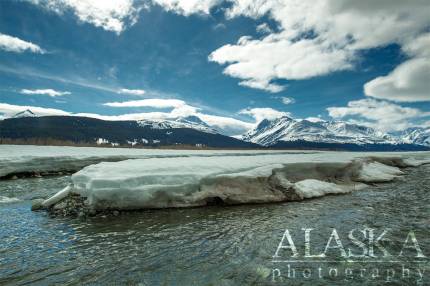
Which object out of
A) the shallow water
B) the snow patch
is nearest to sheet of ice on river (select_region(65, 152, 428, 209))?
the shallow water

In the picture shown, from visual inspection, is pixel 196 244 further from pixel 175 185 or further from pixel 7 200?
pixel 7 200

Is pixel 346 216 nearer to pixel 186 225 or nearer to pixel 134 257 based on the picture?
pixel 186 225

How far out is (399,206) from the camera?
14.0 m

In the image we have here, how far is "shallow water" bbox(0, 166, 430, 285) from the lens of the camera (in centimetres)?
662

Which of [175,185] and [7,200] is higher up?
[175,185]

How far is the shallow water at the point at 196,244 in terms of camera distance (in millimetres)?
6625

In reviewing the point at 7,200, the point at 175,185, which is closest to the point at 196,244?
the point at 175,185

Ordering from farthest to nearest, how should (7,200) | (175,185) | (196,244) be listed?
(7,200)
(175,185)
(196,244)

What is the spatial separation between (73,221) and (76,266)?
464cm

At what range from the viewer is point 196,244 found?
28.8ft

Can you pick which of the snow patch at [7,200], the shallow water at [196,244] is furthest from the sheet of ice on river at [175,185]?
the snow patch at [7,200]

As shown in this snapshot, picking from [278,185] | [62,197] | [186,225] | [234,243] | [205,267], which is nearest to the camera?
[205,267]

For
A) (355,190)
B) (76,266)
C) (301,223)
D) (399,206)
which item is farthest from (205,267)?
(355,190)

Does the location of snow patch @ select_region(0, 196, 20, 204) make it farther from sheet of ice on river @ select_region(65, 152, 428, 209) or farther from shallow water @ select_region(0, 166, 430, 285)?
sheet of ice on river @ select_region(65, 152, 428, 209)
